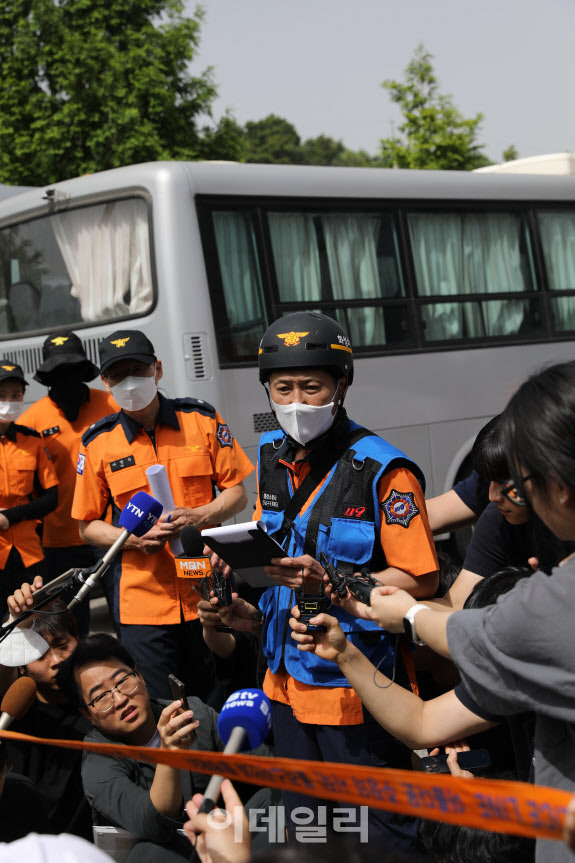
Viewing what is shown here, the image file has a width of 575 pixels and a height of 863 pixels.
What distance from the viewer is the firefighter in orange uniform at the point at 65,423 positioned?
6195 mm

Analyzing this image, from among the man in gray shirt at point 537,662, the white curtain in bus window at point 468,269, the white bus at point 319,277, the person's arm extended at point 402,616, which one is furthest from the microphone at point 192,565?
the white curtain in bus window at point 468,269

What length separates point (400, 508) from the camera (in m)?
2.86

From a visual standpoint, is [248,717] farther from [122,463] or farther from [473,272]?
[473,272]

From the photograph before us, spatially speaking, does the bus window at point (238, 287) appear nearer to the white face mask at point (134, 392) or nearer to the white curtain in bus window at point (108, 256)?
the white curtain in bus window at point (108, 256)

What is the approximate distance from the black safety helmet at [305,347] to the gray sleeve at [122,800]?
1457 millimetres

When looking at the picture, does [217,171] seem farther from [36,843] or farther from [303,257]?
[36,843]

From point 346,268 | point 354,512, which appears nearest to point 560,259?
point 346,268

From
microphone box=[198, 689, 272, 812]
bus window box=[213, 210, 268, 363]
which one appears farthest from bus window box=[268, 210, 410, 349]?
microphone box=[198, 689, 272, 812]

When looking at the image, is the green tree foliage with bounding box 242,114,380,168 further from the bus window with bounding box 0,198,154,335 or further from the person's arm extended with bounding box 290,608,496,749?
the person's arm extended with bounding box 290,608,496,749

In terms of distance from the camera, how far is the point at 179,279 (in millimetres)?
7273

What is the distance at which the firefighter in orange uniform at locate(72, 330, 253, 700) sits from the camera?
Result: 427 centimetres

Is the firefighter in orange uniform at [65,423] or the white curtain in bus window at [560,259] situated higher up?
the white curtain in bus window at [560,259]

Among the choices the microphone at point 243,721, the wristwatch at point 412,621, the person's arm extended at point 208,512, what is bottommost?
the microphone at point 243,721

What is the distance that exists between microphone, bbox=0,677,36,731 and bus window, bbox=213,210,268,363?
398 centimetres
